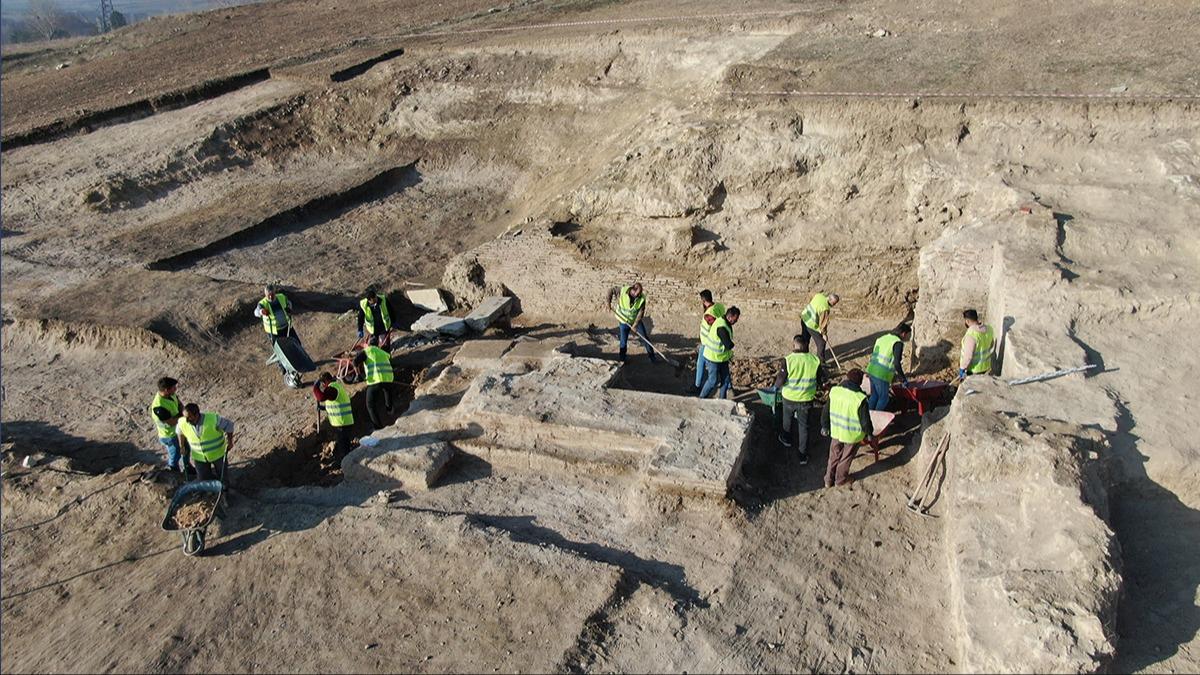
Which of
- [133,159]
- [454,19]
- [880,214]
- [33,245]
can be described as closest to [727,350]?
[880,214]

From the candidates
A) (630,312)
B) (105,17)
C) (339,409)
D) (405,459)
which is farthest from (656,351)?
(105,17)

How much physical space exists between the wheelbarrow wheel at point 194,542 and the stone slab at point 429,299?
6.12 m

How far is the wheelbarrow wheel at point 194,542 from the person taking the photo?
6.56m

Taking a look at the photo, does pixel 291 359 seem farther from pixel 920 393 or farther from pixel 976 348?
pixel 976 348

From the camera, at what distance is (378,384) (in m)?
9.15

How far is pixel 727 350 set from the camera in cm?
844

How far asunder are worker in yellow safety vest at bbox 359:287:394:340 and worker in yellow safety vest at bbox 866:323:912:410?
20.2ft

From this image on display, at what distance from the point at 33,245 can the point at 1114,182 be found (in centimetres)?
1554

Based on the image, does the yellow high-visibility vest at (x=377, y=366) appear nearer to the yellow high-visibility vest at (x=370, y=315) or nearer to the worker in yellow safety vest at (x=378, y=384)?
the worker in yellow safety vest at (x=378, y=384)

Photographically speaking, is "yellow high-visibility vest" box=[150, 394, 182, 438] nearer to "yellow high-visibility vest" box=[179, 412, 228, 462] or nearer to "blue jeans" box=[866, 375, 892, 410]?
"yellow high-visibility vest" box=[179, 412, 228, 462]

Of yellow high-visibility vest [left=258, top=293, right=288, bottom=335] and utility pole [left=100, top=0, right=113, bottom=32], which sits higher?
utility pole [left=100, top=0, right=113, bottom=32]

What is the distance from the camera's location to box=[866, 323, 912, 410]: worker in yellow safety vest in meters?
7.57

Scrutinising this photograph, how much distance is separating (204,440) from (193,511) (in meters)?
0.68

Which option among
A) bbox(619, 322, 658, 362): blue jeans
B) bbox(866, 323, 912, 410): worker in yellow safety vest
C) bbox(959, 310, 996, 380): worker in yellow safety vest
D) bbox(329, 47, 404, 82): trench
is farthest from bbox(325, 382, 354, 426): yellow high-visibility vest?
bbox(329, 47, 404, 82): trench
